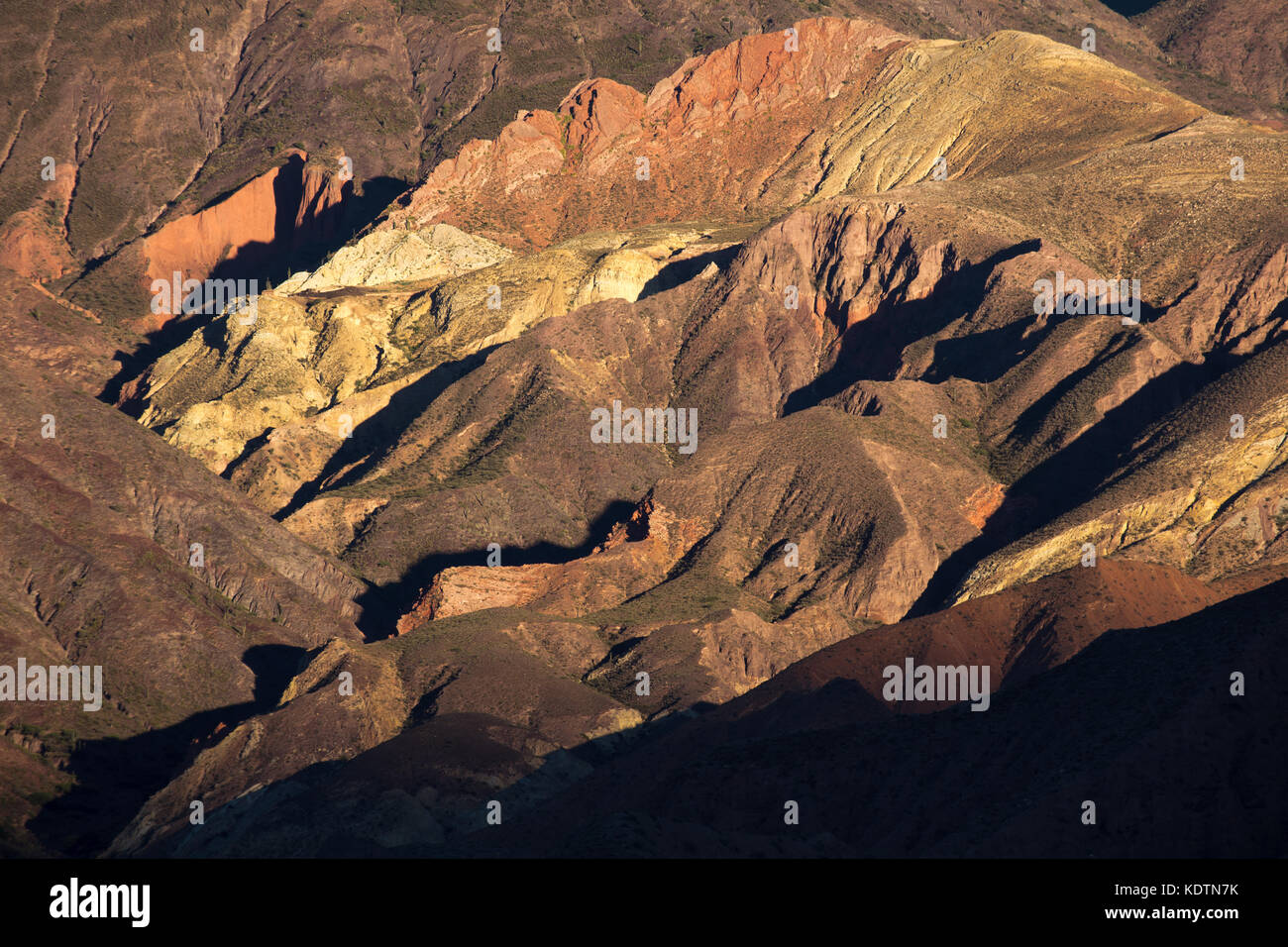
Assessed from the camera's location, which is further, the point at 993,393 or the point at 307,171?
the point at 307,171

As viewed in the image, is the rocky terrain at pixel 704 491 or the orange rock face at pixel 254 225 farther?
the orange rock face at pixel 254 225

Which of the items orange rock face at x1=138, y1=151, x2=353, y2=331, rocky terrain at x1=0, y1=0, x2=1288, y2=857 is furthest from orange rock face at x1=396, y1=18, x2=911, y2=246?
orange rock face at x1=138, y1=151, x2=353, y2=331

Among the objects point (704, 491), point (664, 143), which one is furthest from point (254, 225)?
point (704, 491)

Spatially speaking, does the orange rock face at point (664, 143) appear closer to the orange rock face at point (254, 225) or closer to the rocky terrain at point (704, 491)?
the rocky terrain at point (704, 491)

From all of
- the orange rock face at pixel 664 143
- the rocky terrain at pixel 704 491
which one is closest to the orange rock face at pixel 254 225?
the rocky terrain at pixel 704 491

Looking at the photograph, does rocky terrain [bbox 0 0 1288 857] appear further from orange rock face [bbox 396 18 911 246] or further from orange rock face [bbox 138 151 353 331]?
orange rock face [bbox 138 151 353 331]

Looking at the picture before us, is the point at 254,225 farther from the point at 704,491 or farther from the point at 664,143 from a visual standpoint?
the point at 704,491
